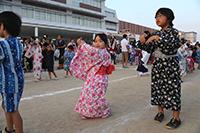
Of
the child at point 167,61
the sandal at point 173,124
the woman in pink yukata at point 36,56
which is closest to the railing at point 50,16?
the woman in pink yukata at point 36,56

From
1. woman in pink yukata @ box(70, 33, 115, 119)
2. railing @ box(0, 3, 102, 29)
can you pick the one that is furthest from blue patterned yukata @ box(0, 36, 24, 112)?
railing @ box(0, 3, 102, 29)

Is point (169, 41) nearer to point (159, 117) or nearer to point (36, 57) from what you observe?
point (159, 117)

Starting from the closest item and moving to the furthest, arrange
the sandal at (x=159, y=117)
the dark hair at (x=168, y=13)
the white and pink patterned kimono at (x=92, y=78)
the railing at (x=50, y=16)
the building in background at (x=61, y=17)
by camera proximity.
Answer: the dark hair at (x=168, y=13)
the sandal at (x=159, y=117)
the white and pink patterned kimono at (x=92, y=78)
the building in background at (x=61, y=17)
the railing at (x=50, y=16)

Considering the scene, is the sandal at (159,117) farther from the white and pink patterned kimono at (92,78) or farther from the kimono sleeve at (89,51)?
the kimono sleeve at (89,51)

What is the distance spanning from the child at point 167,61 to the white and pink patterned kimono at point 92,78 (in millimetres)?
1039

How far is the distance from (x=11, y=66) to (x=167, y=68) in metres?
2.11

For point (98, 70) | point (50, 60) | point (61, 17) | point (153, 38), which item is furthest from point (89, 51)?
point (61, 17)

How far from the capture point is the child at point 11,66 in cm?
368

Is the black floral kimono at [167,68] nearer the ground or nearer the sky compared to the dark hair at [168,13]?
nearer the ground

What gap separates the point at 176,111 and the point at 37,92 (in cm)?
454

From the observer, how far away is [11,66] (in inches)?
145

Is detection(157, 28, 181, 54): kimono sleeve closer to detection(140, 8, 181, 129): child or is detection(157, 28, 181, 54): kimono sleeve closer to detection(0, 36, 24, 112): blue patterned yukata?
detection(140, 8, 181, 129): child

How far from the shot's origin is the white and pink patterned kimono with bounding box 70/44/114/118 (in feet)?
17.0

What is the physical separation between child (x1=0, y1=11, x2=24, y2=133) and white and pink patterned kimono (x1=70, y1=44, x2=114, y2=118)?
62.2 inches
